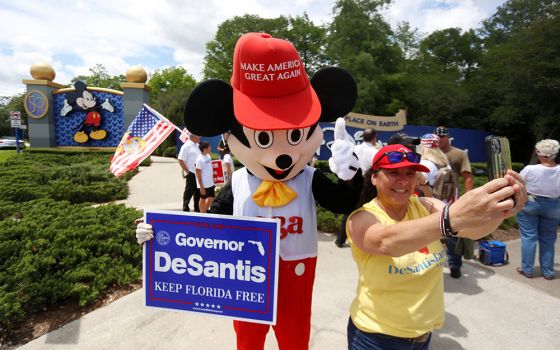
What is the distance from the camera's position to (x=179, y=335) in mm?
2859

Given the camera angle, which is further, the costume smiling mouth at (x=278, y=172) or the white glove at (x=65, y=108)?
the white glove at (x=65, y=108)

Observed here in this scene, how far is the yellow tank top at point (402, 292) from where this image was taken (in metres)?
1.58

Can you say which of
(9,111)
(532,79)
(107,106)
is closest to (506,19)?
(532,79)

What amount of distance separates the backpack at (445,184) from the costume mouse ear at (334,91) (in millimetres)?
2160

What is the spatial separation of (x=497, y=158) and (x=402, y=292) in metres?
0.73

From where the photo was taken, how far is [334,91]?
2.19 meters

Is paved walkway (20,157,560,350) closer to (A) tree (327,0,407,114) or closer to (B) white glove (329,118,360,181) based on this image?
(B) white glove (329,118,360,181)

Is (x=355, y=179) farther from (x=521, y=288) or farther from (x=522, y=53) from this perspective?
(x=522, y=53)

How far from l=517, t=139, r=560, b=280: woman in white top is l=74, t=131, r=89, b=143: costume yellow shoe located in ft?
65.7

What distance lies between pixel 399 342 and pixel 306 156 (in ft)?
3.55

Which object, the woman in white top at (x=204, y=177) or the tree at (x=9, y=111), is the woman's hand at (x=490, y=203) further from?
the tree at (x=9, y=111)

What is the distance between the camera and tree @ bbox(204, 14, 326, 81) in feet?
102

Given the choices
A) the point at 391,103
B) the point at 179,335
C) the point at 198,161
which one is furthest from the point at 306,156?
the point at 391,103

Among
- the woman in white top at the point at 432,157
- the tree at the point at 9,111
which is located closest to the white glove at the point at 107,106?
the woman in white top at the point at 432,157
